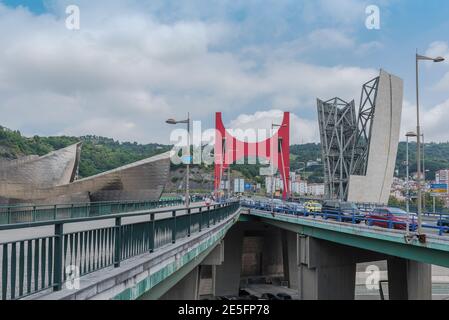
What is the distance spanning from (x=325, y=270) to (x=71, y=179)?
27.5 metres

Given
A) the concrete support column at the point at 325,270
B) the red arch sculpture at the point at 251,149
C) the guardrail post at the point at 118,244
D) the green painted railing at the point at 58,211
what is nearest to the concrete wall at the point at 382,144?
the red arch sculpture at the point at 251,149

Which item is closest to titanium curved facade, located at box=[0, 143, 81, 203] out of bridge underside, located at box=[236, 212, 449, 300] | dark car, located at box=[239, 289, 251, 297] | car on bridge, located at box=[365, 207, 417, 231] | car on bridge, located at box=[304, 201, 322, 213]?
dark car, located at box=[239, 289, 251, 297]

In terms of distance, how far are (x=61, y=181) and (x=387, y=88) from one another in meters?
54.8

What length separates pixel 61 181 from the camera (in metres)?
41.2

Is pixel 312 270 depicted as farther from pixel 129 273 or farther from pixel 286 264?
pixel 129 273

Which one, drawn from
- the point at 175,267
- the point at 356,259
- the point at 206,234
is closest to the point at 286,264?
the point at 356,259

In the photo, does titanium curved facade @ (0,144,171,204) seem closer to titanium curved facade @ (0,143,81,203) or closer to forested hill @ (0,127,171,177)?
titanium curved facade @ (0,143,81,203)

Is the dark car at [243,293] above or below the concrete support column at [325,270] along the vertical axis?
below

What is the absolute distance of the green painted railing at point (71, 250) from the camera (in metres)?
5.06

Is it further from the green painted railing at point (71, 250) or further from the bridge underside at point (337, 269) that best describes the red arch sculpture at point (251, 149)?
the green painted railing at point (71, 250)

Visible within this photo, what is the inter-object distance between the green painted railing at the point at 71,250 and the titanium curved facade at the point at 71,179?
25397mm

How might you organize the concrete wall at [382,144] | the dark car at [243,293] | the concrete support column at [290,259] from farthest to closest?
the concrete wall at [382,144] < the concrete support column at [290,259] < the dark car at [243,293]

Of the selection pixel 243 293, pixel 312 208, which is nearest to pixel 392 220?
pixel 312 208

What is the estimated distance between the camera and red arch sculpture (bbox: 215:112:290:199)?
2938 inches
